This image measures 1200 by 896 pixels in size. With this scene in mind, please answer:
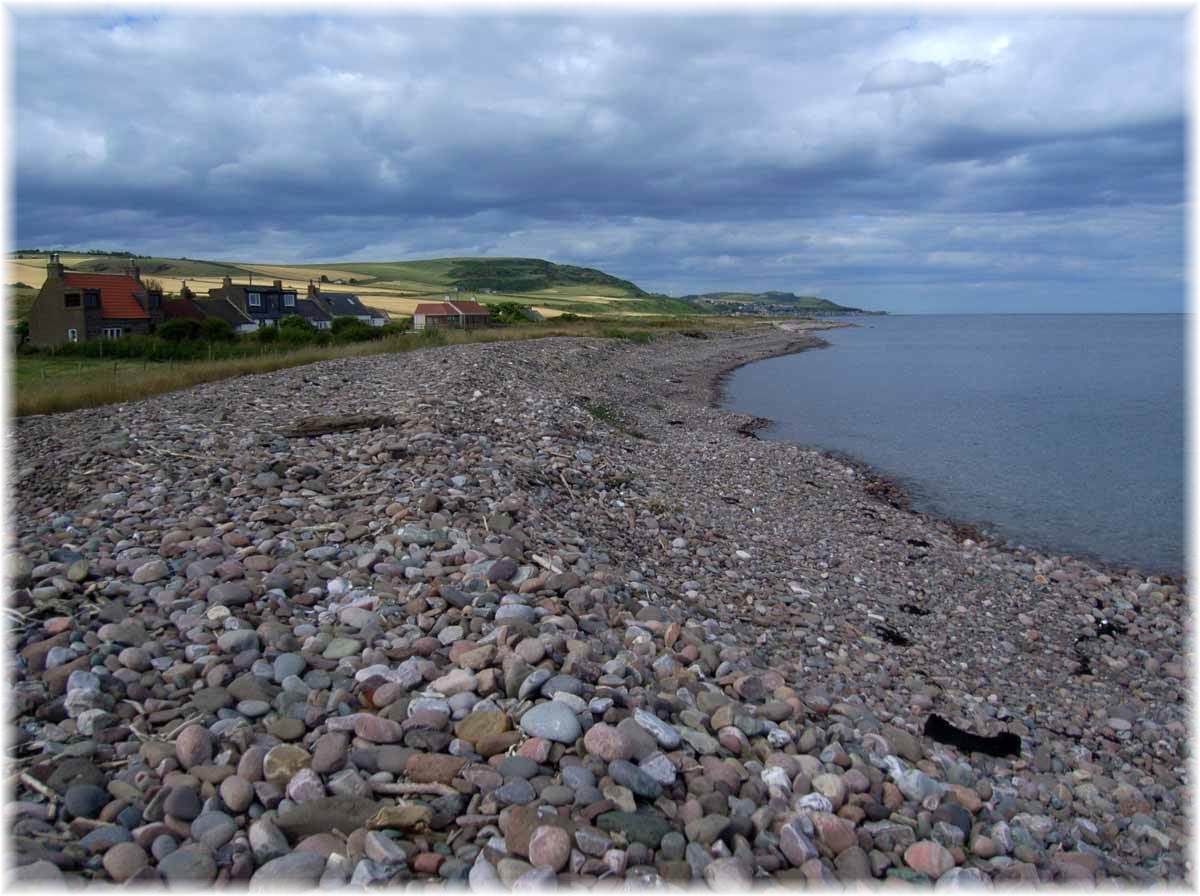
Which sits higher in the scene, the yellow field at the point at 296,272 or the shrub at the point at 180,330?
the yellow field at the point at 296,272

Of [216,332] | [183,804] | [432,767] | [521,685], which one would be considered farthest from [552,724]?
[216,332]

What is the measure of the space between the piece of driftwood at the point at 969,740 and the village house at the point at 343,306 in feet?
275

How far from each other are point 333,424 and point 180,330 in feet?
144

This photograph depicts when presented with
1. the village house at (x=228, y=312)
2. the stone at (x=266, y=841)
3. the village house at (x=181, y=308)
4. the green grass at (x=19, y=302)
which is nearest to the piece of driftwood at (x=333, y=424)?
the stone at (x=266, y=841)

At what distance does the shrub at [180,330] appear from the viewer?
→ 163 feet

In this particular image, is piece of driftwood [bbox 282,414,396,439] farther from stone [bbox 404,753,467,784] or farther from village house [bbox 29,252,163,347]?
village house [bbox 29,252,163,347]

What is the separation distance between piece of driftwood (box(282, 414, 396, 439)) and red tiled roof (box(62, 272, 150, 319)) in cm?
5459

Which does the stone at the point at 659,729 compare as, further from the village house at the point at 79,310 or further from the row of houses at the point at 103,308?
the village house at the point at 79,310

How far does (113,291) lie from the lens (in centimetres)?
6012

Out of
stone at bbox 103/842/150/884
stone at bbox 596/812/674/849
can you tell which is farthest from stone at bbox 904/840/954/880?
stone at bbox 103/842/150/884

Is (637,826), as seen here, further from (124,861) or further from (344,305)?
(344,305)

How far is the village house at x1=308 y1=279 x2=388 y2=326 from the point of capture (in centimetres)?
8700

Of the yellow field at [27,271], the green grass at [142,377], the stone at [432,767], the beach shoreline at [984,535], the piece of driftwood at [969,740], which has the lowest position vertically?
the beach shoreline at [984,535]

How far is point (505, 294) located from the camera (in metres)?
162
